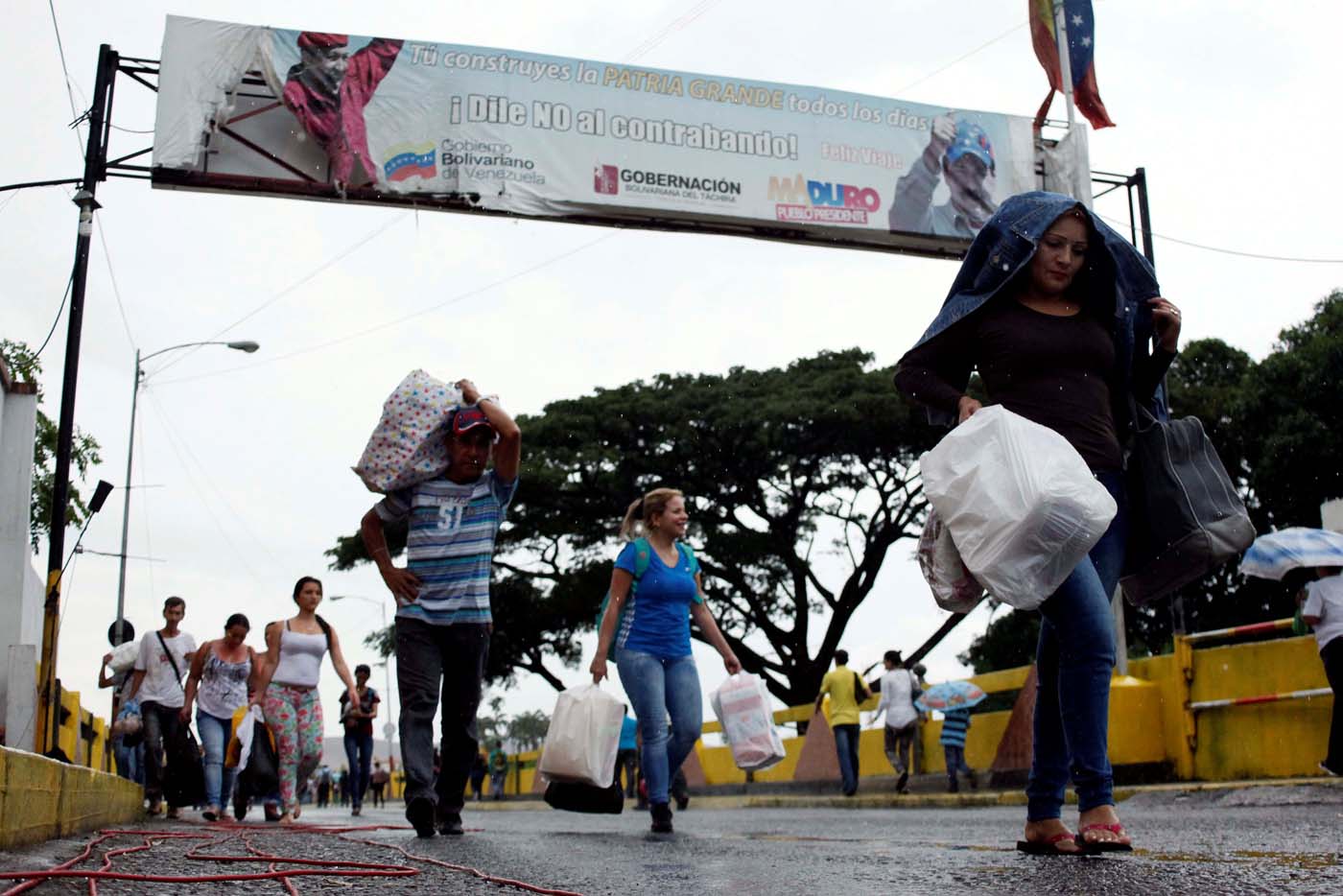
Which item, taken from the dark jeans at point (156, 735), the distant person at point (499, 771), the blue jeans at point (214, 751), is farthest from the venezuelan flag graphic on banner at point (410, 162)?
the distant person at point (499, 771)

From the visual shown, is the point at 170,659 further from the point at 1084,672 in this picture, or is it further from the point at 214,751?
the point at 1084,672

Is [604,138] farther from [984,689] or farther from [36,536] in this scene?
[36,536]

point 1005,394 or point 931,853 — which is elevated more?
point 1005,394

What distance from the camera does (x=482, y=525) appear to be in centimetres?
620

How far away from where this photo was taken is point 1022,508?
11.3ft

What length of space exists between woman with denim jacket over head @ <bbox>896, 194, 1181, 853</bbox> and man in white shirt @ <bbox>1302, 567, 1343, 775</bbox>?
4.95m

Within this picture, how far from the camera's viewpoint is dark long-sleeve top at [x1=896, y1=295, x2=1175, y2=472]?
3.84m

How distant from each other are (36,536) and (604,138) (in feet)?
63.0

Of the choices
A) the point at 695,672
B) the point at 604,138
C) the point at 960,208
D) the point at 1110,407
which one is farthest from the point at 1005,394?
the point at 960,208

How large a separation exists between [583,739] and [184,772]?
206 inches

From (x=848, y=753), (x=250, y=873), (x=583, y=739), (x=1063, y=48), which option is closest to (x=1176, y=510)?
(x=250, y=873)

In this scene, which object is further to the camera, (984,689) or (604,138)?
(604,138)

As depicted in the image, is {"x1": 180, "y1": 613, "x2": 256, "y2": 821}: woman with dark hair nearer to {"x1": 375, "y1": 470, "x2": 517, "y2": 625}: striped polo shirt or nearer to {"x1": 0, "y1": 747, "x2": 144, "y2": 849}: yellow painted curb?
{"x1": 0, "y1": 747, "x2": 144, "y2": 849}: yellow painted curb

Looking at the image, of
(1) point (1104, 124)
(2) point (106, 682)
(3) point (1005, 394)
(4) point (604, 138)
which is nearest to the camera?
(3) point (1005, 394)
